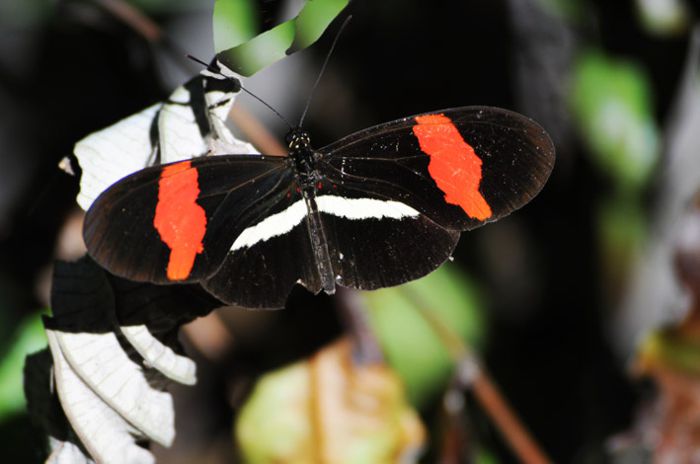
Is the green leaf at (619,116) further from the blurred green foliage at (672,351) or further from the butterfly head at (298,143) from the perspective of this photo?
the butterfly head at (298,143)

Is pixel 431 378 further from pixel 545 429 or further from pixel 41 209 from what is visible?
pixel 41 209

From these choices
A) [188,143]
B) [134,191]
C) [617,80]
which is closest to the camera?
[134,191]

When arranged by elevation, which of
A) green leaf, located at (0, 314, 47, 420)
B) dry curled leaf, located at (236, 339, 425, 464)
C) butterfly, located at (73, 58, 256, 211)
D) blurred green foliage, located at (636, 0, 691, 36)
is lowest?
dry curled leaf, located at (236, 339, 425, 464)

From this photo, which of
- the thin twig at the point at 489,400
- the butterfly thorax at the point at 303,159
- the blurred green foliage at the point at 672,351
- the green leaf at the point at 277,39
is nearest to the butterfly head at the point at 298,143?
the butterfly thorax at the point at 303,159

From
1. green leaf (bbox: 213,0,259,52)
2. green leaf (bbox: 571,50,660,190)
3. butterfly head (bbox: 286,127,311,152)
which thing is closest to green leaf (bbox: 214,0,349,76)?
green leaf (bbox: 213,0,259,52)

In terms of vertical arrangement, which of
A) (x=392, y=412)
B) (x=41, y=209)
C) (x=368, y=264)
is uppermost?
(x=41, y=209)

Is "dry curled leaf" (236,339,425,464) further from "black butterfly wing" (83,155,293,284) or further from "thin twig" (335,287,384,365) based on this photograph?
"black butterfly wing" (83,155,293,284)

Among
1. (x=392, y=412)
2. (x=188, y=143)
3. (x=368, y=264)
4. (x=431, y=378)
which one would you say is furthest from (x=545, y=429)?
(x=188, y=143)
